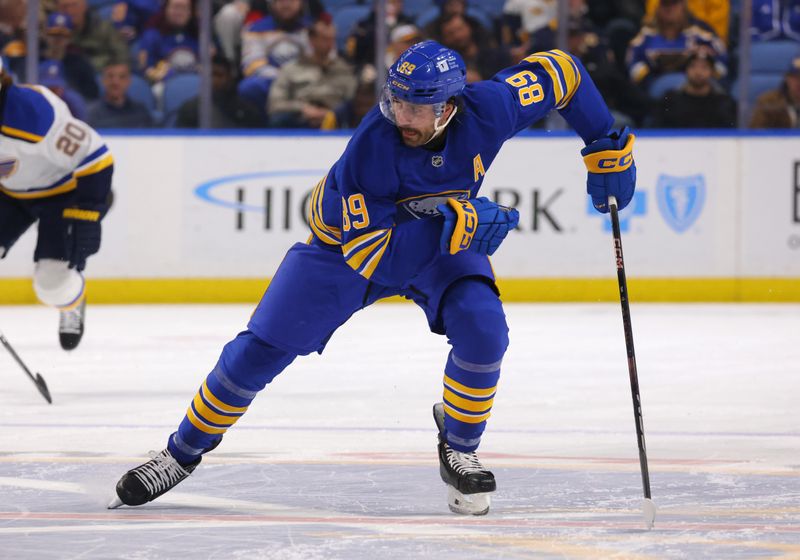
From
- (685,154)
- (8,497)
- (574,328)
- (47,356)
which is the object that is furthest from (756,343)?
(8,497)

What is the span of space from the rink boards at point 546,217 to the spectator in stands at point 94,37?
0.63 m

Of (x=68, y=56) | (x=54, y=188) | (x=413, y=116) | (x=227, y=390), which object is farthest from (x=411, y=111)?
(x=68, y=56)

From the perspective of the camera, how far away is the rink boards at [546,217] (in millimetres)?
8695

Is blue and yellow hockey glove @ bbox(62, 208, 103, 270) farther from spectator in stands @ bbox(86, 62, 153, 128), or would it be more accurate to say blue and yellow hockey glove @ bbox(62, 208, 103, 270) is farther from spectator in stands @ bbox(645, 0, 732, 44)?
spectator in stands @ bbox(645, 0, 732, 44)

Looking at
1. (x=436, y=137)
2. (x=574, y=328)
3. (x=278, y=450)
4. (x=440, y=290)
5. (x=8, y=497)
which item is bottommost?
(x=574, y=328)

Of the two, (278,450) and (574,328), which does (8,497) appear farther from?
(574,328)

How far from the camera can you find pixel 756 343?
22.3 feet

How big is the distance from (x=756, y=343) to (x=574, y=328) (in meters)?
0.99

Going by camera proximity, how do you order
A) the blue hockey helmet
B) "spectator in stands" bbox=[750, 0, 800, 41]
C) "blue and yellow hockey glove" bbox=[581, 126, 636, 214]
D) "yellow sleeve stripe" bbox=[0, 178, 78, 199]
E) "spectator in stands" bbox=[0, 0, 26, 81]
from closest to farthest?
the blue hockey helmet
"blue and yellow hockey glove" bbox=[581, 126, 636, 214]
"yellow sleeve stripe" bbox=[0, 178, 78, 199]
"spectator in stands" bbox=[0, 0, 26, 81]
"spectator in stands" bbox=[750, 0, 800, 41]

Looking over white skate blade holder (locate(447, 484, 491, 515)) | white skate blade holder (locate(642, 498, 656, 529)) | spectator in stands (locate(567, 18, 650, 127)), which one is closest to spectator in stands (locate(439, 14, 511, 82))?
spectator in stands (locate(567, 18, 650, 127))

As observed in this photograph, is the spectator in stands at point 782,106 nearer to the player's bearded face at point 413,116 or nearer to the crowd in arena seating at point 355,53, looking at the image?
the crowd in arena seating at point 355,53

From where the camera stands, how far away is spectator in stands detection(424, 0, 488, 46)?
8953 mm

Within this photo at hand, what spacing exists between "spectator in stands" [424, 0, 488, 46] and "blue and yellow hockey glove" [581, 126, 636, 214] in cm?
544

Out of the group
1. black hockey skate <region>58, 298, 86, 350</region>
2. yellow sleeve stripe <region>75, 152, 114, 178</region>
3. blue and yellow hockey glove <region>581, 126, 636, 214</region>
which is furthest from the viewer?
black hockey skate <region>58, 298, 86, 350</region>
